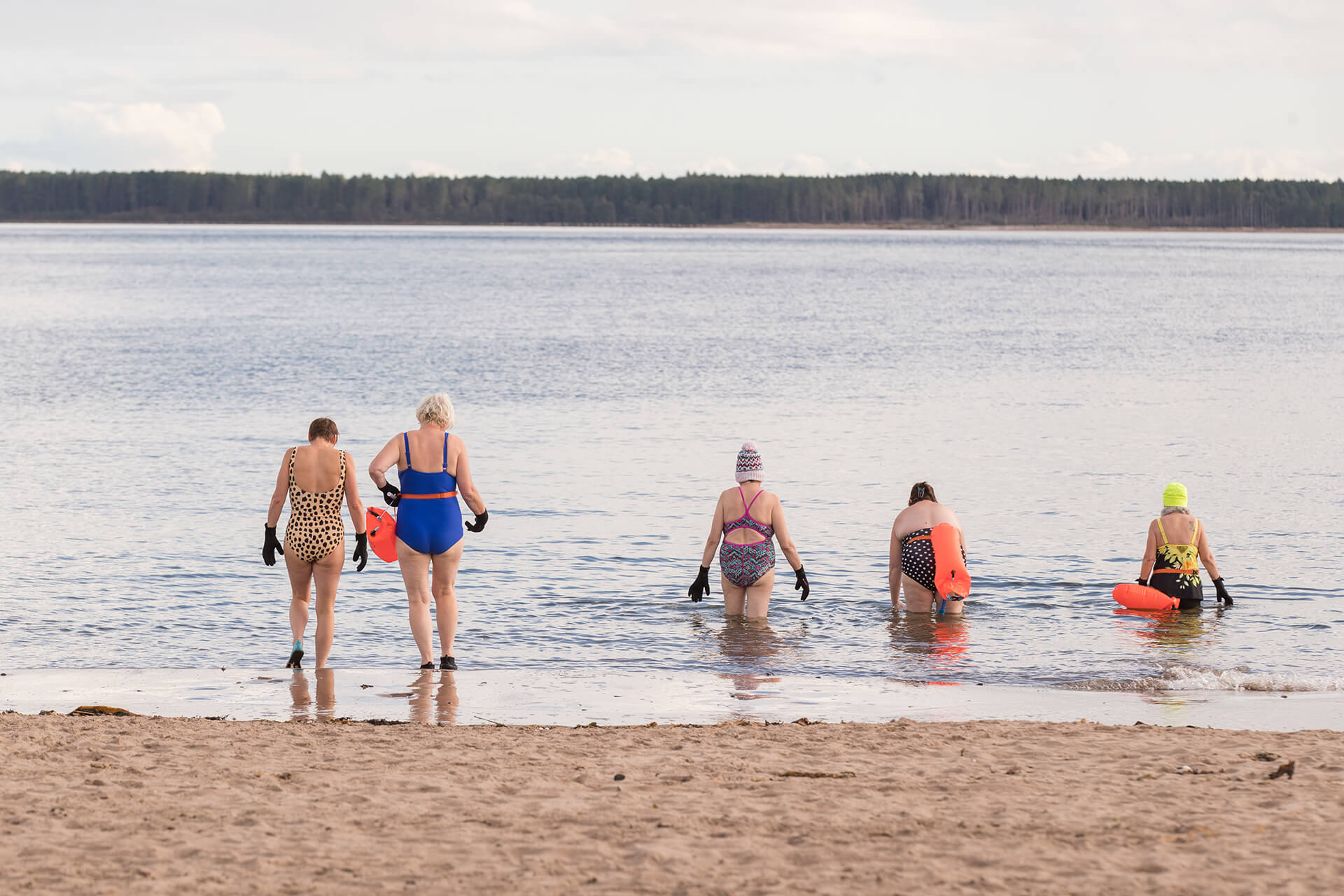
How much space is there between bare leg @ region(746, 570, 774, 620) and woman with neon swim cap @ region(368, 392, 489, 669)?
3.19 metres

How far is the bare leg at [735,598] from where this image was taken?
39.6 feet

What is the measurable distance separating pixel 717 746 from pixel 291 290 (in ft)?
271

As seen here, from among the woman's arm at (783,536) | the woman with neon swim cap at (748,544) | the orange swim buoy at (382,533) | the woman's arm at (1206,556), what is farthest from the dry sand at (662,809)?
the woman's arm at (1206,556)

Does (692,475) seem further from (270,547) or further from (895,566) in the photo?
(270,547)

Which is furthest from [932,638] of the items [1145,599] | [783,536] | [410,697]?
[410,697]

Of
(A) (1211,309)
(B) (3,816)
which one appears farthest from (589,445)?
(A) (1211,309)

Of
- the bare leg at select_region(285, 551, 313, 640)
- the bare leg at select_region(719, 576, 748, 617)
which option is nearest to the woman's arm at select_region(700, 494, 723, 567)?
the bare leg at select_region(719, 576, 748, 617)

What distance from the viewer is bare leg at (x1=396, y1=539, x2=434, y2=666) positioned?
9359 millimetres

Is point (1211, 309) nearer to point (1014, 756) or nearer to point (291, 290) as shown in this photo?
point (291, 290)

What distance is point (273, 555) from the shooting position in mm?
9492

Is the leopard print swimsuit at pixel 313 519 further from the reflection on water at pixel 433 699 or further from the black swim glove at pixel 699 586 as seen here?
the black swim glove at pixel 699 586

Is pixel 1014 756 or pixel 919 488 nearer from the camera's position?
pixel 1014 756

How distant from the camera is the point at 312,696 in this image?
9.20 meters

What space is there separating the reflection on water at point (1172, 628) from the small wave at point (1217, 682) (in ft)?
3.11
